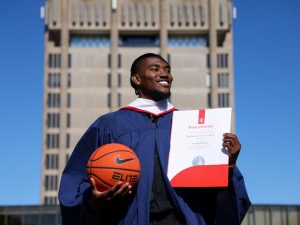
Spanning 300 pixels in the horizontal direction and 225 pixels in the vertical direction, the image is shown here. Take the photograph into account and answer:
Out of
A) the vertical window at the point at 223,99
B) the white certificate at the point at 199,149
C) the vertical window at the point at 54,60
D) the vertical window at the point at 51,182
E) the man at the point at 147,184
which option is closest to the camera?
the man at the point at 147,184

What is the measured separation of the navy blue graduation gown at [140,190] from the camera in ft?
16.9

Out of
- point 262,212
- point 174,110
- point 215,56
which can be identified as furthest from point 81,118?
point 174,110

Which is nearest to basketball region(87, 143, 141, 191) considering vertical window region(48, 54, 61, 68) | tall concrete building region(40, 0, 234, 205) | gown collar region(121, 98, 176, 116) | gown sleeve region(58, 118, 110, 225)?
gown sleeve region(58, 118, 110, 225)

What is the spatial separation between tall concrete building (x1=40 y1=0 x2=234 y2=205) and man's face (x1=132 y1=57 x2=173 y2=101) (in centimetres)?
7534

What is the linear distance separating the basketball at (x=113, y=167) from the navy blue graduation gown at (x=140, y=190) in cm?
22

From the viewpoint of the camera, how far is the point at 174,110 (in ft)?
18.7

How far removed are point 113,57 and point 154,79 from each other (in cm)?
7772

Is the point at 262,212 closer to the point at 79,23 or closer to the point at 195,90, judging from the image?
the point at 195,90

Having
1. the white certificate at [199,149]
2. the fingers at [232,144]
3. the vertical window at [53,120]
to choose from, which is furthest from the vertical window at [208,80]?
the fingers at [232,144]

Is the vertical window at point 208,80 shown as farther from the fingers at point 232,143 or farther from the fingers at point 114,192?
the fingers at point 114,192

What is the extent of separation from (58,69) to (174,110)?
78.9m

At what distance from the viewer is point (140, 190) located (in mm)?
5152

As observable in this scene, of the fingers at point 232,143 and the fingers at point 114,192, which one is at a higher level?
the fingers at point 232,143

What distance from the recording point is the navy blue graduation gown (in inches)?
203
